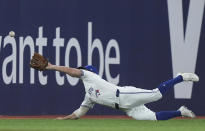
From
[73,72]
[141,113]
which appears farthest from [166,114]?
[73,72]

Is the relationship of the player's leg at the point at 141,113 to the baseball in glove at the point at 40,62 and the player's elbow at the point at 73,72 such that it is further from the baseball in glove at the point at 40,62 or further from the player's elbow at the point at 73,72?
the baseball in glove at the point at 40,62

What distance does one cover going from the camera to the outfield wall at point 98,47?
53.2ft

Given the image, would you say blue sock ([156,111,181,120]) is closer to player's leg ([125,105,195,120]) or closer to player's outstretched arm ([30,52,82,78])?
player's leg ([125,105,195,120])

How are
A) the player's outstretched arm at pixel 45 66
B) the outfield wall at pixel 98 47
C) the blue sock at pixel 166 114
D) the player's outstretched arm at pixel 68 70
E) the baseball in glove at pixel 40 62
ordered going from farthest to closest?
the outfield wall at pixel 98 47, the blue sock at pixel 166 114, the baseball in glove at pixel 40 62, the player's outstretched arm at pixel 45 66, the player's outstretched arm at pixel 68 70

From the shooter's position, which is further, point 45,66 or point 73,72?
point 45,66

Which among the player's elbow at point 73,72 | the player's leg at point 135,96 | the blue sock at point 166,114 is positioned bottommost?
the blue sock at point 166,114

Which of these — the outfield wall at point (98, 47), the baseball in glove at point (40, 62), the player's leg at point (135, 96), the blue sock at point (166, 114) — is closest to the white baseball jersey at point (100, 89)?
the player's leg at point (135, 96)

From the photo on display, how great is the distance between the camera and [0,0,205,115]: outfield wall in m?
16.2

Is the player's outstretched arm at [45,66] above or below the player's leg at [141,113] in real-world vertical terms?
above

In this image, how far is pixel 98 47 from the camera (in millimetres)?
16391

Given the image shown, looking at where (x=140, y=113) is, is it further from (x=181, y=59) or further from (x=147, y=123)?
(x=181, y=59)

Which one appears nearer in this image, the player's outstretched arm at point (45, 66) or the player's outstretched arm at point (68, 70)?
the player's outstretched arm at point (68, 70)

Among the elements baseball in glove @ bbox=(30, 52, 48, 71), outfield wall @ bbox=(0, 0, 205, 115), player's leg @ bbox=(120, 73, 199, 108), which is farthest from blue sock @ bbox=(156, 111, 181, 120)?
outfield wall @ bbox=(0, 0, 205, 115)

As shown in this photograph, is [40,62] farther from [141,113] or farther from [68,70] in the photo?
[141,113]
